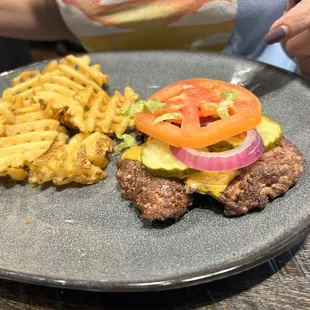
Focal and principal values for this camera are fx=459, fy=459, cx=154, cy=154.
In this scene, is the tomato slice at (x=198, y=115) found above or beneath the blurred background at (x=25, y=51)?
above

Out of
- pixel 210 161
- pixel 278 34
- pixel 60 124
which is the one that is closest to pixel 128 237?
pixel 210 161

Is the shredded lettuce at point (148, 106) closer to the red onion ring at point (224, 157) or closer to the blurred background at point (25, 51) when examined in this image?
the red onion ring at point (224, 157)

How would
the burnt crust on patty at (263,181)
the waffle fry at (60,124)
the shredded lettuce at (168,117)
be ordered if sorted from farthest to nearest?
the waffle fry at (60,124) < the shredded lettuce at (168,117) < the burnt crust on patty at (263,181)

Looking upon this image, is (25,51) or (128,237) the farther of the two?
(25,51)

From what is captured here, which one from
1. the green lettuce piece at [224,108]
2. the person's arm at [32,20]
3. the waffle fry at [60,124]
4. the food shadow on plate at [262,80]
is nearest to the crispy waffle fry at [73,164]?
the waffle fry at [60,124]

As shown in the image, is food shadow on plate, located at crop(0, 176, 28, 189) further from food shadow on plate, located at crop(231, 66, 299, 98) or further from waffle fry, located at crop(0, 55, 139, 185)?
food shadow on plate, located at crop(231, 66, 299, 98)

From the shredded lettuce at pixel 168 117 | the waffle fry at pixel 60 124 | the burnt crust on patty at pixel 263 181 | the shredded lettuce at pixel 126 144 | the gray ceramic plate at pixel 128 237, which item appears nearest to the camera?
the gray ceramic plate at pixel 128 237

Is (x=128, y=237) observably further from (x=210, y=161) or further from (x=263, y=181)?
(x=263, y=181)

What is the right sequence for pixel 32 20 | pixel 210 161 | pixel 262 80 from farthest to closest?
1. pixel 32 20
2. pixel 262 80
3. pixel 210 161

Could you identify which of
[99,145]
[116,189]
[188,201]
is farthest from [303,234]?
[99,145]
